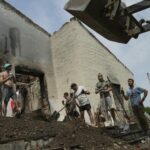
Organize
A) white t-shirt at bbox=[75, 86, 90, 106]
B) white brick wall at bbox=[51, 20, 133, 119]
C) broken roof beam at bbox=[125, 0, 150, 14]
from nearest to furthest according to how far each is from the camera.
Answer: broken roof beam at bbox=[125, 0, 150, 14] < white t-shirt at bbox=[75, 86, 90, 106] < white brick wall at bbox=[51, 20, 133, 119]

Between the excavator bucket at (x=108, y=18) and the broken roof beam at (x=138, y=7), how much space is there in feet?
0.16

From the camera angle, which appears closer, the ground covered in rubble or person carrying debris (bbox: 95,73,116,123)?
the ground covered in rubble

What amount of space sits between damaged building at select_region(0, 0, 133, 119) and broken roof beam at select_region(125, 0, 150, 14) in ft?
38.1

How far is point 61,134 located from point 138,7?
4.57 metres

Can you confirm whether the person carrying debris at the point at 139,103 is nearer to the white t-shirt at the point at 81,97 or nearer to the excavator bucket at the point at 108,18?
the white t-shirt at the point at 81,97

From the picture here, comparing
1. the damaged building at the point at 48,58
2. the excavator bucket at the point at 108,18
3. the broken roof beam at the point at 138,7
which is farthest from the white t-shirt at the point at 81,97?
the broken roof beam at the point at 138,7

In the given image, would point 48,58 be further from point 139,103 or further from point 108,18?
point 108,18

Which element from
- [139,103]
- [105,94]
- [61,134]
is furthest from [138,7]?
[105,94]

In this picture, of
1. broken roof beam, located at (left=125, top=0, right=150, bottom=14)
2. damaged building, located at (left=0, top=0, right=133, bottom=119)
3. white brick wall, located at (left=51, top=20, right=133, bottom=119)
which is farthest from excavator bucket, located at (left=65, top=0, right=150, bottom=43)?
white brick wall, located at (left=51, top=20, right=133, bottom=119)

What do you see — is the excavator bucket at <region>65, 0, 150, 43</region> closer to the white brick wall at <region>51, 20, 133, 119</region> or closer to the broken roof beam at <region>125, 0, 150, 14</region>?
the broken roof beam at <region>125, 0, 150, 14</region>

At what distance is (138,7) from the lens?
4785 millimetres

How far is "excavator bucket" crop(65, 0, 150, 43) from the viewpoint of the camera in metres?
4.41

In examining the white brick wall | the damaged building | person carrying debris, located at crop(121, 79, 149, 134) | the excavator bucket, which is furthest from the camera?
the white brick wall

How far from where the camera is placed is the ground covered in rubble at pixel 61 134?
26.1ft
